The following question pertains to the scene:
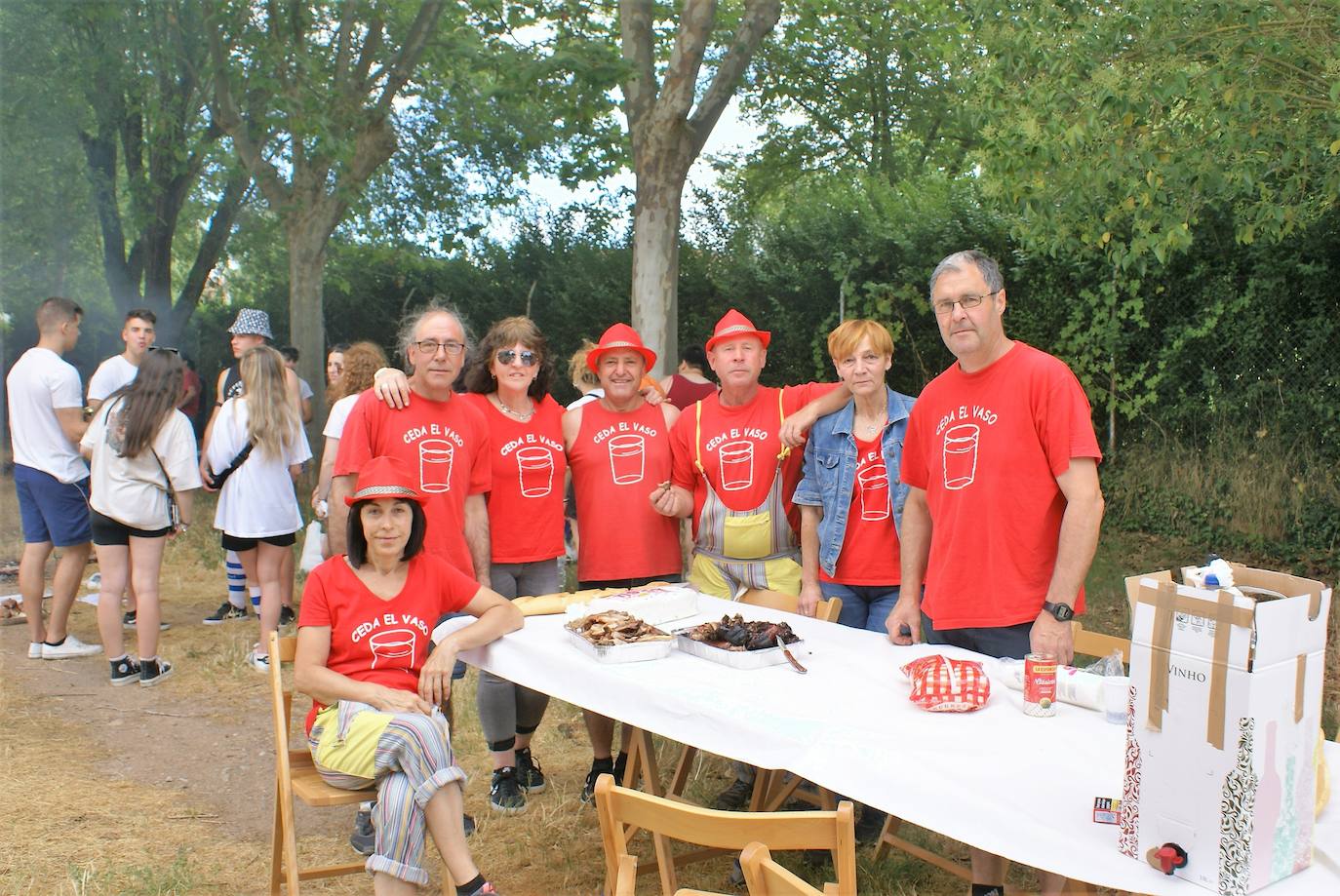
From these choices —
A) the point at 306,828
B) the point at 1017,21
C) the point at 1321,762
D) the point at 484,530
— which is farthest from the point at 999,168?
the point at 306,828

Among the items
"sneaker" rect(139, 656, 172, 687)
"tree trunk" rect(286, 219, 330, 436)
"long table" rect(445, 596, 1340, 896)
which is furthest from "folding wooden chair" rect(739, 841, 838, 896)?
"tree trunk" rect(286, 219, 330, 436)

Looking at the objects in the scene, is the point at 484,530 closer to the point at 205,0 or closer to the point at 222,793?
the point at 222,793

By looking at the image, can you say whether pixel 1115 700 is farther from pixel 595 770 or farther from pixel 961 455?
pixel 595 770

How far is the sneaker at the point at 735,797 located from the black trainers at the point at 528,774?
0.78 m

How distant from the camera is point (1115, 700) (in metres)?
2.60

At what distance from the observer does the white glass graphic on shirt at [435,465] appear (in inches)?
162

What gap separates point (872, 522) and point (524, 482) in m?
1.37

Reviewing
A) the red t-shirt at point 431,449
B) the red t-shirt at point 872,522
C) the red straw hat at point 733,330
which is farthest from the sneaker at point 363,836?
the red straw hat at point 733,330

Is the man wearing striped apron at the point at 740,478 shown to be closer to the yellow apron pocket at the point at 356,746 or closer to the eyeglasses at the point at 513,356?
the eyeglasses at the point at 513,356

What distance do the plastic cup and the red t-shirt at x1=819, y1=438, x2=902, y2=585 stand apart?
135 centimetres

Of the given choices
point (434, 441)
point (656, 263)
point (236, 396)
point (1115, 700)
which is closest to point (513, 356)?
point (434, 441)

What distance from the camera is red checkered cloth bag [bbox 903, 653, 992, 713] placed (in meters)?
2.64

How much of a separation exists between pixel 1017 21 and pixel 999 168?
704mm

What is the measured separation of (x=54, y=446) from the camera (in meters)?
6.46
